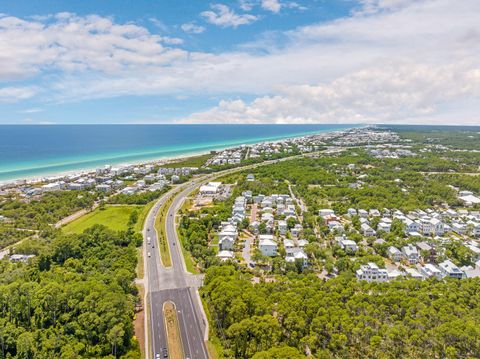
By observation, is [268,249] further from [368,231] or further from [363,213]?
[363,213]

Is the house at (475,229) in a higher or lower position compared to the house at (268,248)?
lower

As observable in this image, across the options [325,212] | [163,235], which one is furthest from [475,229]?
[163,235]

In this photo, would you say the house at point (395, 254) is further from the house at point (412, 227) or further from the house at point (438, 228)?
the house at point (438, 228)

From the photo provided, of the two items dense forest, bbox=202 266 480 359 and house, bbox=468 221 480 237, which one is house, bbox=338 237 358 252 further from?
house, bbox=468 221 480 237

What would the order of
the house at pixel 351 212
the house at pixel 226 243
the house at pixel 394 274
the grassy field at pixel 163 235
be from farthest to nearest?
1. the house at pixel 351 212
2. the house at pixel 226 243
3. the grassy field at pixel 163 235
4. the house at pixel 394 274

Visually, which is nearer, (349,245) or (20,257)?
(20,257)

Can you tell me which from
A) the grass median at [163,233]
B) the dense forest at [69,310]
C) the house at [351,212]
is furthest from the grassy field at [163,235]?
the house at [351,212]
